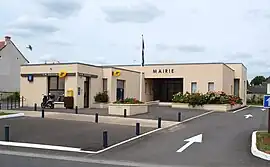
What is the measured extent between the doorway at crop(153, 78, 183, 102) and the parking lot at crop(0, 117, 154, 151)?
79.3 ft

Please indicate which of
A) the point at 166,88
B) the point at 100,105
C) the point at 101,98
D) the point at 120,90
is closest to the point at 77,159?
the point at 100,105

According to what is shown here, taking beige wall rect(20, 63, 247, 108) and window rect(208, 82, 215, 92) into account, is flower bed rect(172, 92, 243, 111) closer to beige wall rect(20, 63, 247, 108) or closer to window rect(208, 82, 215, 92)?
window rect(208, 82, 215, 92)

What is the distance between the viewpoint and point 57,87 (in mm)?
31250

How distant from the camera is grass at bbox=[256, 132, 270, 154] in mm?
12695

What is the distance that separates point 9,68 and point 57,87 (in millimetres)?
21821

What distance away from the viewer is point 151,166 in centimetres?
1059

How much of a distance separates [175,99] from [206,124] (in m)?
14.0

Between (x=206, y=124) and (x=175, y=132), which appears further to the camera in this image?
(x=206, y=124)

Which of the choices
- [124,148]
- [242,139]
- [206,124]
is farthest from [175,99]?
[124,148]

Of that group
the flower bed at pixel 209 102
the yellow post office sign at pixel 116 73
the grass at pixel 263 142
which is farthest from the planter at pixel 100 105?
the grass at pixel 263 142

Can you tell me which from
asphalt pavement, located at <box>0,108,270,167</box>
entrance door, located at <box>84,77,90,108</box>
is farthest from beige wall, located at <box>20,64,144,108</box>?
asphalt pavement, located at <box>0,108,270,167</box>

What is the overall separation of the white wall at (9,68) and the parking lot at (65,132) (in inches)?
1161

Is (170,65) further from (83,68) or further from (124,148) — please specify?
(124,148)

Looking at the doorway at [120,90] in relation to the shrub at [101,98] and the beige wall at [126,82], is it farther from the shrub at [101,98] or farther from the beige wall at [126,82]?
the shrub at [101,98]
